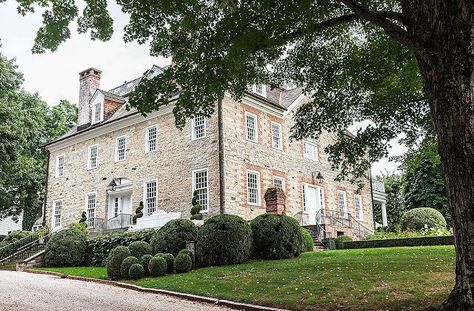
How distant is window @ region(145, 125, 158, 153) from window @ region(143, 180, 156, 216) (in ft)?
6.05

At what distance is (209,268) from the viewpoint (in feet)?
46.9

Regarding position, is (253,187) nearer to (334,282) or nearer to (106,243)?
(106,243)

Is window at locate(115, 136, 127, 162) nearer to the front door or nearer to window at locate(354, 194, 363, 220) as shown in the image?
the front door

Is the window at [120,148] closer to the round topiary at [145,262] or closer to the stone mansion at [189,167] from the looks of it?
the stone mansion at [189,167]

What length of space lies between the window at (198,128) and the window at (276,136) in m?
4.31

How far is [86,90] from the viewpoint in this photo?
29.7 m

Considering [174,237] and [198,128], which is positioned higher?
[198,128]

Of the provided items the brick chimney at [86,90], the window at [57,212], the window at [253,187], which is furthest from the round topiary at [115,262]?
the brick chimney at [86,90]

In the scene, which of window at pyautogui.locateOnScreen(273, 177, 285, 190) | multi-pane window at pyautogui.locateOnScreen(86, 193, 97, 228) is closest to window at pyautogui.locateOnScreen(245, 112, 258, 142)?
window at pyautogui.locateOnScreen(273, 177, 285, 190)

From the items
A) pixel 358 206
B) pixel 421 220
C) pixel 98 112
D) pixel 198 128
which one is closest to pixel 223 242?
pixel 198 128

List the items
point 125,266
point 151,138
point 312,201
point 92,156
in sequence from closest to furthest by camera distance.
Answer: point 125,266
point 151,138
point 312,201
point 92,156

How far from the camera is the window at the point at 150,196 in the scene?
23.4m

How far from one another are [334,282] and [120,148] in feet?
60.4

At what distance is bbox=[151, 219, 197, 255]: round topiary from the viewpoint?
15.5 metres
